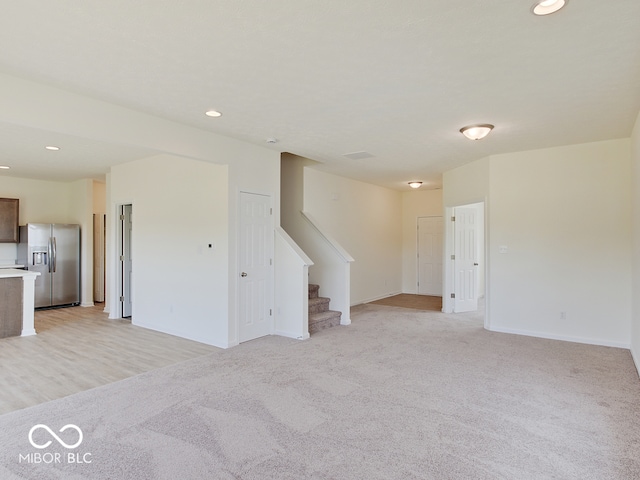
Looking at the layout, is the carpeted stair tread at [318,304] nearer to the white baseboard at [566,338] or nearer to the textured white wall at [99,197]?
the white baseboard at [566,338]

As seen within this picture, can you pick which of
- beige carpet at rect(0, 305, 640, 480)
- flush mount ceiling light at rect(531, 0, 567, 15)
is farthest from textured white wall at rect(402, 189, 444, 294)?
flush mount ceiling light at rect(531, 0, 567, 15)

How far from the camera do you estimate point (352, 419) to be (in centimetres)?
288

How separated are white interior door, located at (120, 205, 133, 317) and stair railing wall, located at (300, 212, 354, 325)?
299cm

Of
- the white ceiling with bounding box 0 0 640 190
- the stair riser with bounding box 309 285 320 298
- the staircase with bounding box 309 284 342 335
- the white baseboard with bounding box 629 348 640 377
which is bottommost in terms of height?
the white baseboard with bounding box 629 348 640 377

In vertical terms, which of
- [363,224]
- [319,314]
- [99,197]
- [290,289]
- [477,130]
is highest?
[477,130]

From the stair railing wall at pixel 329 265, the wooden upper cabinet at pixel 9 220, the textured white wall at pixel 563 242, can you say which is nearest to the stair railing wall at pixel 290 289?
the stair railing wall at pixel 329 265

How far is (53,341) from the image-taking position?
16.6 feet

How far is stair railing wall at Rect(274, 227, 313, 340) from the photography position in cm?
520

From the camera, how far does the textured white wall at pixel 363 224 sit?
691cm

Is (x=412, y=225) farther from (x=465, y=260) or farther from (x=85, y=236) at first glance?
(x=85, y=236)

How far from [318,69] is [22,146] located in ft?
13.7

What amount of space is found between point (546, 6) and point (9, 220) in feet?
29.3

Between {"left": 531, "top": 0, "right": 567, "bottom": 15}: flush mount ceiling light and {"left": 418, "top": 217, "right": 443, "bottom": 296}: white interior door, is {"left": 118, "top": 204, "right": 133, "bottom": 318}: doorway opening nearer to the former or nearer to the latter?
{"left": 531, "top": 0, "right": 567, "bottom": 15}: flush mount ceiling light

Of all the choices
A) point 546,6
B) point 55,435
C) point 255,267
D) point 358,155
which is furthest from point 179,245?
A: point 546,6
